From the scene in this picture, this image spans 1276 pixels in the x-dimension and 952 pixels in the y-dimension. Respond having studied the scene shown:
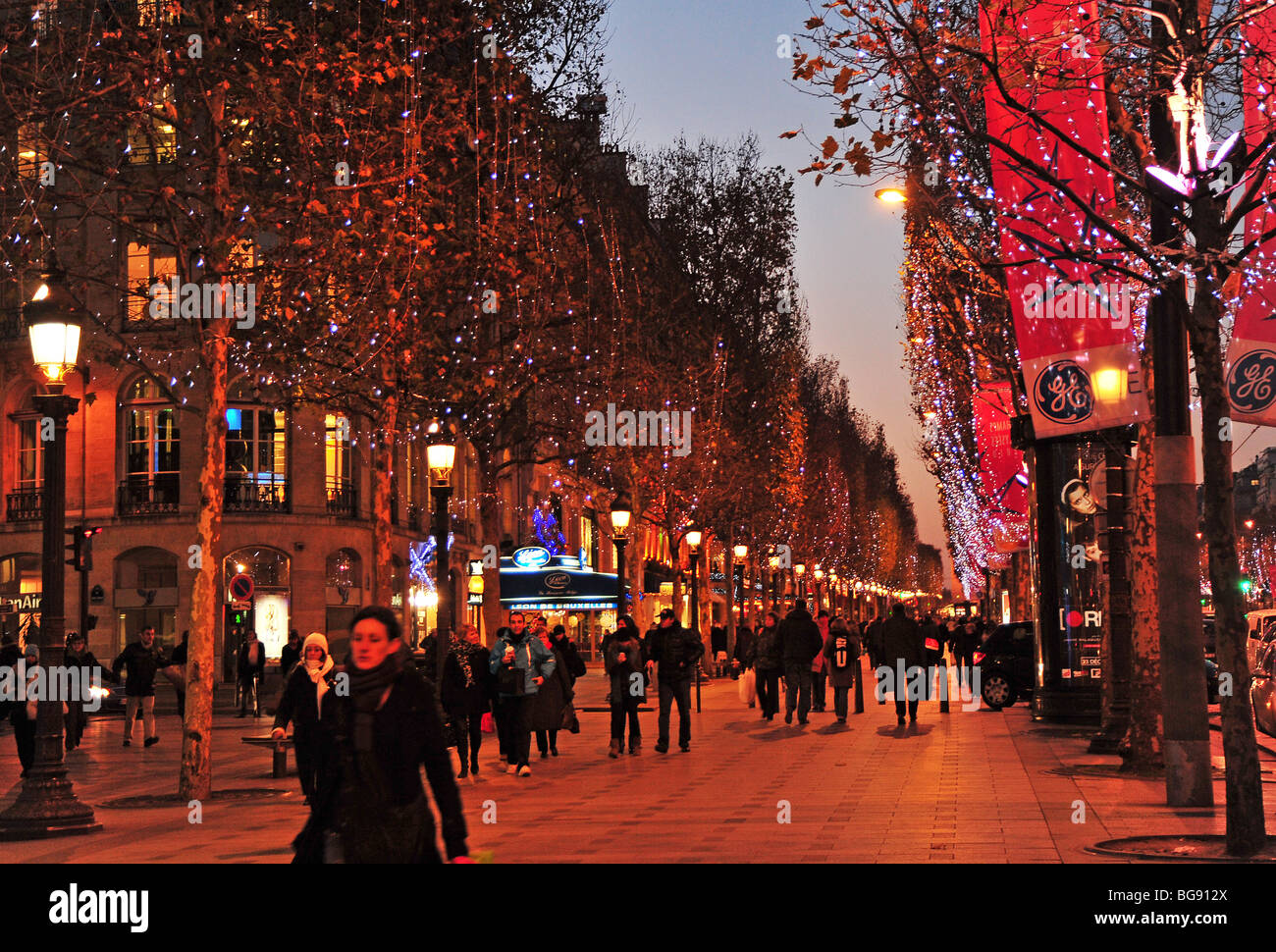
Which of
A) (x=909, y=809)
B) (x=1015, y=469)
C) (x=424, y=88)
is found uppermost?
(x=424, y=88)

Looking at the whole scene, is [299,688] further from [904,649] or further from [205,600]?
[904,649]

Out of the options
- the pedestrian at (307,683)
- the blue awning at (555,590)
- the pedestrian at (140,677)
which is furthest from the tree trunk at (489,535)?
the pedestrian at (307,683)

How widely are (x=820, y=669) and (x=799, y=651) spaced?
8.77ft

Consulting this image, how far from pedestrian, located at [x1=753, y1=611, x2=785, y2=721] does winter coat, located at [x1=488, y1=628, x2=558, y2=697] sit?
8183mm

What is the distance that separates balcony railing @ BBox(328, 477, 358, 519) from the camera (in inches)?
1905

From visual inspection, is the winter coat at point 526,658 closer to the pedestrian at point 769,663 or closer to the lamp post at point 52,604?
the lamp post at point 52,604

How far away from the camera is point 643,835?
13039 millimetres

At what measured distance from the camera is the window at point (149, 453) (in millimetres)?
47000

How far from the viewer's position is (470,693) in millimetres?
19500

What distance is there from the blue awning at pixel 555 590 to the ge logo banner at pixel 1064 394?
20054mm

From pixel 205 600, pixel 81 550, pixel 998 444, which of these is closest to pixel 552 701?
pixel 205 600

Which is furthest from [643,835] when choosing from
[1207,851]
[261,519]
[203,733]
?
[261,519]

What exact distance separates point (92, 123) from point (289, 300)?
284 cm
